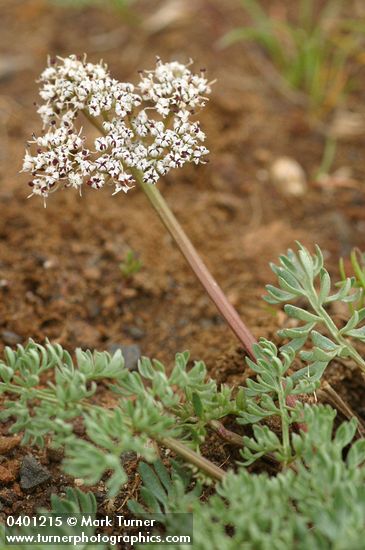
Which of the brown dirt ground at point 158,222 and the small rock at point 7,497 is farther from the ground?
the brown dirt ground at point 158,222

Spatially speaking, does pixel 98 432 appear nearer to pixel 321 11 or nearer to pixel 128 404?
pixel 128 404

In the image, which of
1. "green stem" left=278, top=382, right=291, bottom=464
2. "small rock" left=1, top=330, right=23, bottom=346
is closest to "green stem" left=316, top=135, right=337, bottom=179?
"small rock" left=1, top=330, right=23, bottom=346

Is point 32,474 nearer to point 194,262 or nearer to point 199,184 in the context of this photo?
point 194,262

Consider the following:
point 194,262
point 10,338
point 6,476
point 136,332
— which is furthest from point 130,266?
point 6,476

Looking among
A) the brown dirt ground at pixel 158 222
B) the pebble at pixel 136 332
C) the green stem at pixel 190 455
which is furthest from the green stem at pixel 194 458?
the pebble at pixel 136 332

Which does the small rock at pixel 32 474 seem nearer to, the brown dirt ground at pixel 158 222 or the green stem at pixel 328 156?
the brown dirt ground at pixel 158 222
